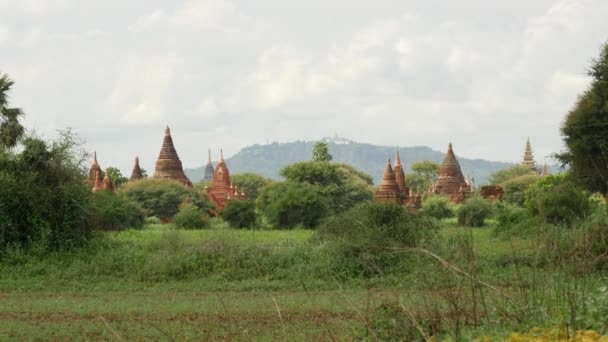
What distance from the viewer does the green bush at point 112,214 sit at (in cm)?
2067

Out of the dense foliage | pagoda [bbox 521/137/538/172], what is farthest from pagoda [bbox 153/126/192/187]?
pagoda [bbox 521/137/538/172]

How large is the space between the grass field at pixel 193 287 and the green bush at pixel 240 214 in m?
8.51

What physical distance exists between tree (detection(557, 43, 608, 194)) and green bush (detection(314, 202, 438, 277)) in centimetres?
1022

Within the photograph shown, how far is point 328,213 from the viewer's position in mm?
30766

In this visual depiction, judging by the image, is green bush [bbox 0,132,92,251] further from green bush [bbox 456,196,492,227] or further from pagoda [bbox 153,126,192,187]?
pagoda [bbox 153,126,192,187]

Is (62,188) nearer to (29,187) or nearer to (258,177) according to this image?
(29,187)

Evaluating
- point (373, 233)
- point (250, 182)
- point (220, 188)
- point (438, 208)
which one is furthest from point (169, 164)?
point (373, 233)

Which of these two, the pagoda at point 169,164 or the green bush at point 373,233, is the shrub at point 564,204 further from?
the pagoda at point 169,164

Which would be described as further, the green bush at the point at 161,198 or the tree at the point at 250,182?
the tree at the point at 250,182

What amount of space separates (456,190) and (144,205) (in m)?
27.0

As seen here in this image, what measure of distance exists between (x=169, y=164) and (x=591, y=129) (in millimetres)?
32790

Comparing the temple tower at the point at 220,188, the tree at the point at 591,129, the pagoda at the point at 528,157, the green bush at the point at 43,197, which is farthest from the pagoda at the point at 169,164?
the pagoda at the point at 528,157

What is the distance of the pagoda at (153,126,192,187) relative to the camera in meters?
55.2

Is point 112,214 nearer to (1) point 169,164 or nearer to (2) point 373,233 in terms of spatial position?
(2) point 373,233
